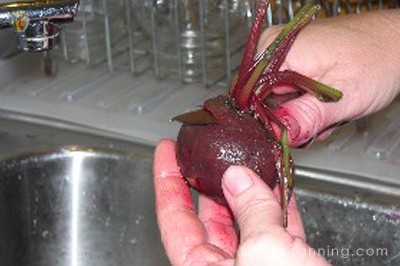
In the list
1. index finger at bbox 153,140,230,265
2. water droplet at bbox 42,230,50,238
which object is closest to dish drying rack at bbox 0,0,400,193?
water droplet at bbox 42,230,50,238

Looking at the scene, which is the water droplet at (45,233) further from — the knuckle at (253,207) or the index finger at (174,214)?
the knuckle at (253,207)

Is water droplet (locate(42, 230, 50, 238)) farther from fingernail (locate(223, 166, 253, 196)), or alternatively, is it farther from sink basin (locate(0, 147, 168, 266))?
fingernail (locate(223, 166, 253, 196))

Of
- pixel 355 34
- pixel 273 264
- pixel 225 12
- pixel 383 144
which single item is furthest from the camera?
pixel 225 12

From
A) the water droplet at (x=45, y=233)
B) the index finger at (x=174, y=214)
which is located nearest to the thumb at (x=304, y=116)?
the index finger at (x=174, y=214)

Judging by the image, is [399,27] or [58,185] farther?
[58,185]

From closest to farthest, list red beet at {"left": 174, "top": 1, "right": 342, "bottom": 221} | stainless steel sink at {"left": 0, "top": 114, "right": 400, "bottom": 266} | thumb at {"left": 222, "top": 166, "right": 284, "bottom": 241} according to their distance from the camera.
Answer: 1. thumb at {"left": 222, "top": 166, "right": 284, "bottom": 241}
2. red beet at {"left": 174, "top": 1, "right": 342, "bottom": 221}
3. stainless steel sink at {"left": 0, "top": 114, "right": 400, "bottom": 266}

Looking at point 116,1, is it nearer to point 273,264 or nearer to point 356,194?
point 356,194

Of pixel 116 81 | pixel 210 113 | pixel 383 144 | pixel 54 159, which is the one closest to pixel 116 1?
pixel 116 81
